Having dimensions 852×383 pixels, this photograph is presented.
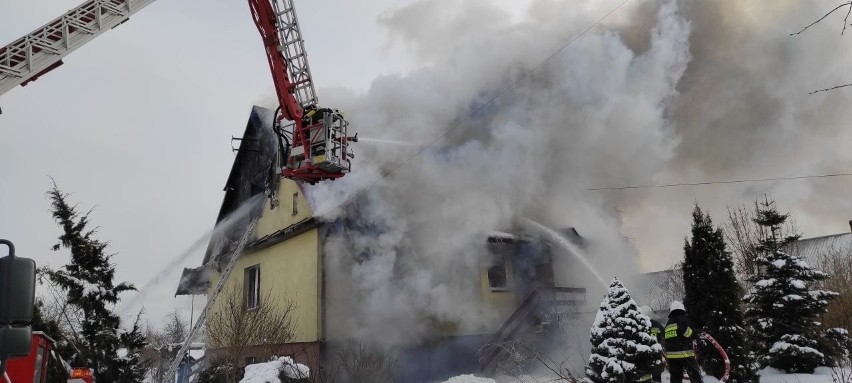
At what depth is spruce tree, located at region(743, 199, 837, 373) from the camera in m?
11.5

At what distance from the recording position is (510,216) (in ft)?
56.1

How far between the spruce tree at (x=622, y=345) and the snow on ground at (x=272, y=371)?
506 cm

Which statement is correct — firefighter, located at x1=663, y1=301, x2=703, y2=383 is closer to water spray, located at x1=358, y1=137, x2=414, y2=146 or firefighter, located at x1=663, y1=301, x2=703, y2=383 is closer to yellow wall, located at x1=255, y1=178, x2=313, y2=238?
water spray, located at x1=358, y1=137, x2=414, y2=146

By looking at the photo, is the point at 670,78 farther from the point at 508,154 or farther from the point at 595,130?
the point at 508,154

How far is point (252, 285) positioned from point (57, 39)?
1016 centimetres

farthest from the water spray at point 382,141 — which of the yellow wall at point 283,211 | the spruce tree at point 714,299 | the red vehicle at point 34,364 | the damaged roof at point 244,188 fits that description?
the red vehicle at point 34,364

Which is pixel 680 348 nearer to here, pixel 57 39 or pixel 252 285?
pixel 57 39

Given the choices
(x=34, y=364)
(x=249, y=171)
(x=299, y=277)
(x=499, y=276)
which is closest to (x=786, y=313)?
(x=499, y=276)

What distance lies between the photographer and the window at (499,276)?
56.6 ft

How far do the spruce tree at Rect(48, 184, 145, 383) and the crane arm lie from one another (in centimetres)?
337

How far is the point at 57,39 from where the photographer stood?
1077 centimetres

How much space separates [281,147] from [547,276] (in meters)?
8.99

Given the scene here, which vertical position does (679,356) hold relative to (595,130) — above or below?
below

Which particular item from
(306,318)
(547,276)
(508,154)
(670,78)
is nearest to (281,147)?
(306,318)
